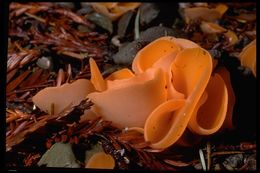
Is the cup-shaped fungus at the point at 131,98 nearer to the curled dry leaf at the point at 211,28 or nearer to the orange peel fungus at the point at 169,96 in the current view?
the orange peel fungus at the point at 169,96

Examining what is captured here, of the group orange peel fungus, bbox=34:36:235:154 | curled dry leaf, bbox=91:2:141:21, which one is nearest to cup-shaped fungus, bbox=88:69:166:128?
orange peel fungus, bbox=34:36:235:154

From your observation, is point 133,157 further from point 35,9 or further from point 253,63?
point 35,9

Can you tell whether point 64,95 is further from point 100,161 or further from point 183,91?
point 183,91

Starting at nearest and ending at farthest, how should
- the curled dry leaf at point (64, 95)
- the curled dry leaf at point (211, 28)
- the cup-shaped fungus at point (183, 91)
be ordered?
the cup-shaped fungus at point (183, 91) < the curled dry leaf at point (64, 95) < the curled dry leaf at point (211, 28)

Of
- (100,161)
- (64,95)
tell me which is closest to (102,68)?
(64,95)

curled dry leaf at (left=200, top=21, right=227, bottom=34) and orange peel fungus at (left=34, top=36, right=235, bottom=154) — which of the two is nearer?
orange peel fungus at (left=34, top=36, right=235, bottom=154)

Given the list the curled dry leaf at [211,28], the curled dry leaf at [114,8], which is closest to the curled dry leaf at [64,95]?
the curled dry leaf at [114,8]

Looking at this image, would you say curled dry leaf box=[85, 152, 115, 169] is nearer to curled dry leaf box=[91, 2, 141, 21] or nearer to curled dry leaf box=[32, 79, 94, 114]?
curled dry leaf box=[32, 79, 94, 114]

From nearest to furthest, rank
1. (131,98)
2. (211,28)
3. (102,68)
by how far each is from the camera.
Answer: (131,98), (102,68), (211,28)

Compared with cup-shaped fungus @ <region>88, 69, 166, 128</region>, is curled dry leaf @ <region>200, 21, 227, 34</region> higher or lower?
higher

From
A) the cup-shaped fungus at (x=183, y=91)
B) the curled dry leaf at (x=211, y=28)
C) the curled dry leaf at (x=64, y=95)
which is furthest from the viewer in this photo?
the curled dry leaf at (x=211, y=28)

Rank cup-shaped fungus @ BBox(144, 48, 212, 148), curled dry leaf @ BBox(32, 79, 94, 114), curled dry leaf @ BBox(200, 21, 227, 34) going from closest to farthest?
cup-shaped fungus @ BBox(144, 48, 212, 148) < curled dry leaf @ BBox(32, 79, 94, 114) < curled dry leaf @ BBox(200, 21, 227, 34)
